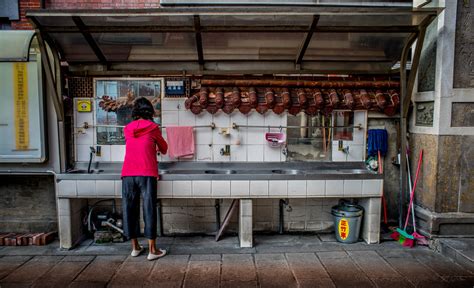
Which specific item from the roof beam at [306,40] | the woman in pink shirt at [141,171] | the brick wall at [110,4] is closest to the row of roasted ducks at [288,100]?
the roof beam at [306,40]

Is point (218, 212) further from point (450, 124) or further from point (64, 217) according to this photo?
point (450, 124)

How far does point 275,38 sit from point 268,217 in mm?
2589

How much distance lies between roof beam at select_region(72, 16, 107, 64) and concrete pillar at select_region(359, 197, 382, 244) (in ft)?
13.8

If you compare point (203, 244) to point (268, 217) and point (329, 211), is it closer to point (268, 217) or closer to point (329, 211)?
point (268, 217)

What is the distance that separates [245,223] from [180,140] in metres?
1.50

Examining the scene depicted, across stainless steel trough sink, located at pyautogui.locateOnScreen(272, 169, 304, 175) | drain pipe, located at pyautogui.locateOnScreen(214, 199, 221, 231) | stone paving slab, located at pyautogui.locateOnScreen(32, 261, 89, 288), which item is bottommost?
stone paving slab, located at pyautogui.locateOnScreen(32, 261, 89, 288)

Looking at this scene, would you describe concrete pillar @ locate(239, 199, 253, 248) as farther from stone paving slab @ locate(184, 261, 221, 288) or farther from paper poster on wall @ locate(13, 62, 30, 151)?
paper poster on wall @ locate(13, 62, 30, 151)

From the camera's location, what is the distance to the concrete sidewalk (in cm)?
368

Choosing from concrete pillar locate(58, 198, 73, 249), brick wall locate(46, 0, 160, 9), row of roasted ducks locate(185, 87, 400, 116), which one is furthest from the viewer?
brick wall locate(46, 0, 160, 9)

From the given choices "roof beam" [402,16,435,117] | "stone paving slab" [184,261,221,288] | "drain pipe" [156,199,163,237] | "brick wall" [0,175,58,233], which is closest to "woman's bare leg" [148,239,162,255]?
"stone paving slab" [184,261,221,288]

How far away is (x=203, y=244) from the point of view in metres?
4.73

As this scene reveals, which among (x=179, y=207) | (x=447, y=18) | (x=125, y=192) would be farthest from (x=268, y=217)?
(x=447, y=18)

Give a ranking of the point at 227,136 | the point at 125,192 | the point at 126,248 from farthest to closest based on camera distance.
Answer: the point at 227,136
the point at 126,248
the point at 125,192

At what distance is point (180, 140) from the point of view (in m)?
4.94
